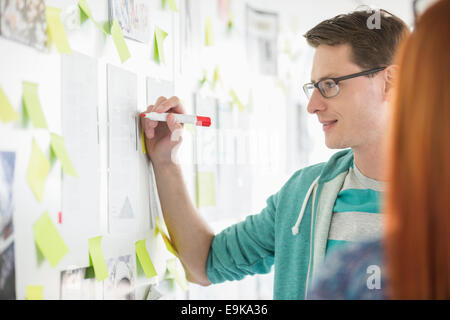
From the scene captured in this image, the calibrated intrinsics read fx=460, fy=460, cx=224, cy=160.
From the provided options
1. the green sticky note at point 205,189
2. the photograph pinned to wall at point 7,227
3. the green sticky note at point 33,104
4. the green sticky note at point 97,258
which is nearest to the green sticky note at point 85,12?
the green sticky note at point 33,104

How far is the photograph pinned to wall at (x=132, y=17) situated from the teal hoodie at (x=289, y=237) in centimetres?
50

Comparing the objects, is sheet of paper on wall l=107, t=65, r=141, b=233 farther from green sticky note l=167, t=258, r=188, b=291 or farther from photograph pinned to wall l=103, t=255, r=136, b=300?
green sticky note l=167, t=258, r=188, b=291

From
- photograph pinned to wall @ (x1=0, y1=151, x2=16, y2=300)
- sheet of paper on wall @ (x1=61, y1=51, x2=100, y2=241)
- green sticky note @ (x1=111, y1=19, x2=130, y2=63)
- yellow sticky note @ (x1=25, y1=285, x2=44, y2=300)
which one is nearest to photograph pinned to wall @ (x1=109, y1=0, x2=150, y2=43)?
green sticky note @ (x1=111, y1=19, x2=130, y2=63)

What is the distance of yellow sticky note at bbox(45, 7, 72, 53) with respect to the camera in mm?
712

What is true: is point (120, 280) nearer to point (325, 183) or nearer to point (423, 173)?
point (325, 183)

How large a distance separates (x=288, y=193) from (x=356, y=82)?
1.01 feet

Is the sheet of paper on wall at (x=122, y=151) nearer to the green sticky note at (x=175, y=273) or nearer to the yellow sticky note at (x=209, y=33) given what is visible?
the green sticky note at (x=175, y=273)

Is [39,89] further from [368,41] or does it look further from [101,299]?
[368,41]

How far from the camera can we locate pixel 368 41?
1070mm

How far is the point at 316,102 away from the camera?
1091mm

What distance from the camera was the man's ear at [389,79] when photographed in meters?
1.07

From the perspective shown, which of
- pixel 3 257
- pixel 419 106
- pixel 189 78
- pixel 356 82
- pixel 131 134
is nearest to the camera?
pixel 419 106
